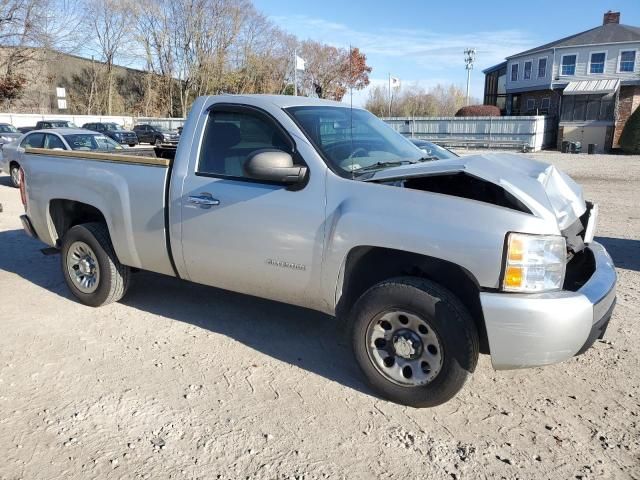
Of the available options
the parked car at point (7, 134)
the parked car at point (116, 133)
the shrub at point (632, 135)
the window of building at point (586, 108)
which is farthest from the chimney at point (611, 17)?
the parked car at point (7, 134)

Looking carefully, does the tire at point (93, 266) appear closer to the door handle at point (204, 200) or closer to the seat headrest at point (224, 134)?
the door handle at point (204, 200)

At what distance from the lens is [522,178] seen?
3275 mm

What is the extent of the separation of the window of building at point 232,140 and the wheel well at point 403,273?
42.7 inches

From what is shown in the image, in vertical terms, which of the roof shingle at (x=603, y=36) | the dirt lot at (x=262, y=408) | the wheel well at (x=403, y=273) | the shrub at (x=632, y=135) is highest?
the roof shingle at (x=603, y=36)

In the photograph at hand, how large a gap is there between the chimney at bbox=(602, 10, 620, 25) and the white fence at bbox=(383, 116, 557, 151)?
1250 centimetres

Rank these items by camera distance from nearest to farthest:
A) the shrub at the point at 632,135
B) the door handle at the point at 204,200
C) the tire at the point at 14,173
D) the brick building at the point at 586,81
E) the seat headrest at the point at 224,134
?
the door handle at the point at 204,200 → the seat headrest at the point at 224,134 → the tire at the point at 14,173 → the shrub at the point at 632,135 → the brick building at the point at 586,81

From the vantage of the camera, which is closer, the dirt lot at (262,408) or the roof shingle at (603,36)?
the dirt lot at (262,408)

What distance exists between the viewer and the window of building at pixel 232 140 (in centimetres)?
387

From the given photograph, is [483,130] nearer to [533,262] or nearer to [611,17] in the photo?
[611,17]

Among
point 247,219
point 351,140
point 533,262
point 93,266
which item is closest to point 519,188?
point 533,262

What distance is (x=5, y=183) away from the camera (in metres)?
14.6

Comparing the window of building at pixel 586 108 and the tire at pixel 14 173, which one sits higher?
the window of building at pixel 586 108

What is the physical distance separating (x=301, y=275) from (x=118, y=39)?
53.4 m

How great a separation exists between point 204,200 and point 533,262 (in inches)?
91.8
